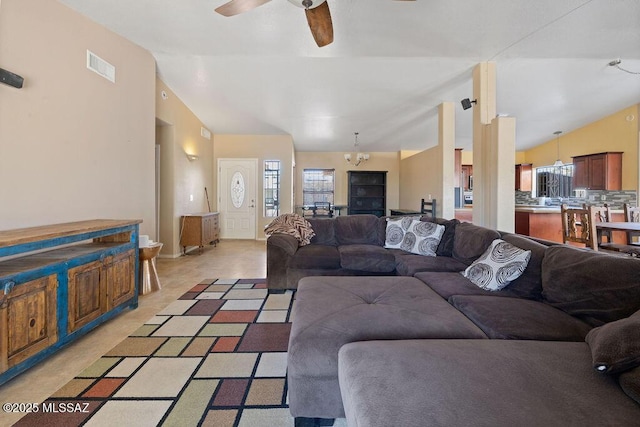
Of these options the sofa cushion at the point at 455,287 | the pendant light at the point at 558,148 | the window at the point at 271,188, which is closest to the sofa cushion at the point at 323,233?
the sofa cushion at the point at 455,287

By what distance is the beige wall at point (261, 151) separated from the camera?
717cm

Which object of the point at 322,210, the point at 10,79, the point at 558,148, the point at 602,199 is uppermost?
the point at 558,148

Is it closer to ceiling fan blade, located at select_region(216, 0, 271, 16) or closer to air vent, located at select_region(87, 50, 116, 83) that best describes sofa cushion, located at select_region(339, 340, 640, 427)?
ceiling fan blade, located at select_region(216, 0, 271, 16)

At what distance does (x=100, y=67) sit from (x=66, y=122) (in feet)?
2.71

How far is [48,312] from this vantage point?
6.02 feet

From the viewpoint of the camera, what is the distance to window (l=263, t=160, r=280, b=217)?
7227 millimetres

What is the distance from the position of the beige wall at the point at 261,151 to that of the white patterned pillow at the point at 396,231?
4005 millimetres

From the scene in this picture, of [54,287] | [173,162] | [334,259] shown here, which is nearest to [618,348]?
[334,259]

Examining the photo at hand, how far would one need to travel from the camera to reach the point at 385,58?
3965 mm

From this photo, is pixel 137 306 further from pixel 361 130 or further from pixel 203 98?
pixel 361 130

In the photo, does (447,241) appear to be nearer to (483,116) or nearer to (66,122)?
(483,116)

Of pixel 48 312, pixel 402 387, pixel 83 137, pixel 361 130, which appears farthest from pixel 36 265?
pixel 361 130

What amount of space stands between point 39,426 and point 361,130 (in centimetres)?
675

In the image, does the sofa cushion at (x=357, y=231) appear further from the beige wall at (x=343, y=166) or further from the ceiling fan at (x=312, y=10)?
the beige wall at (x=343, y=166)
